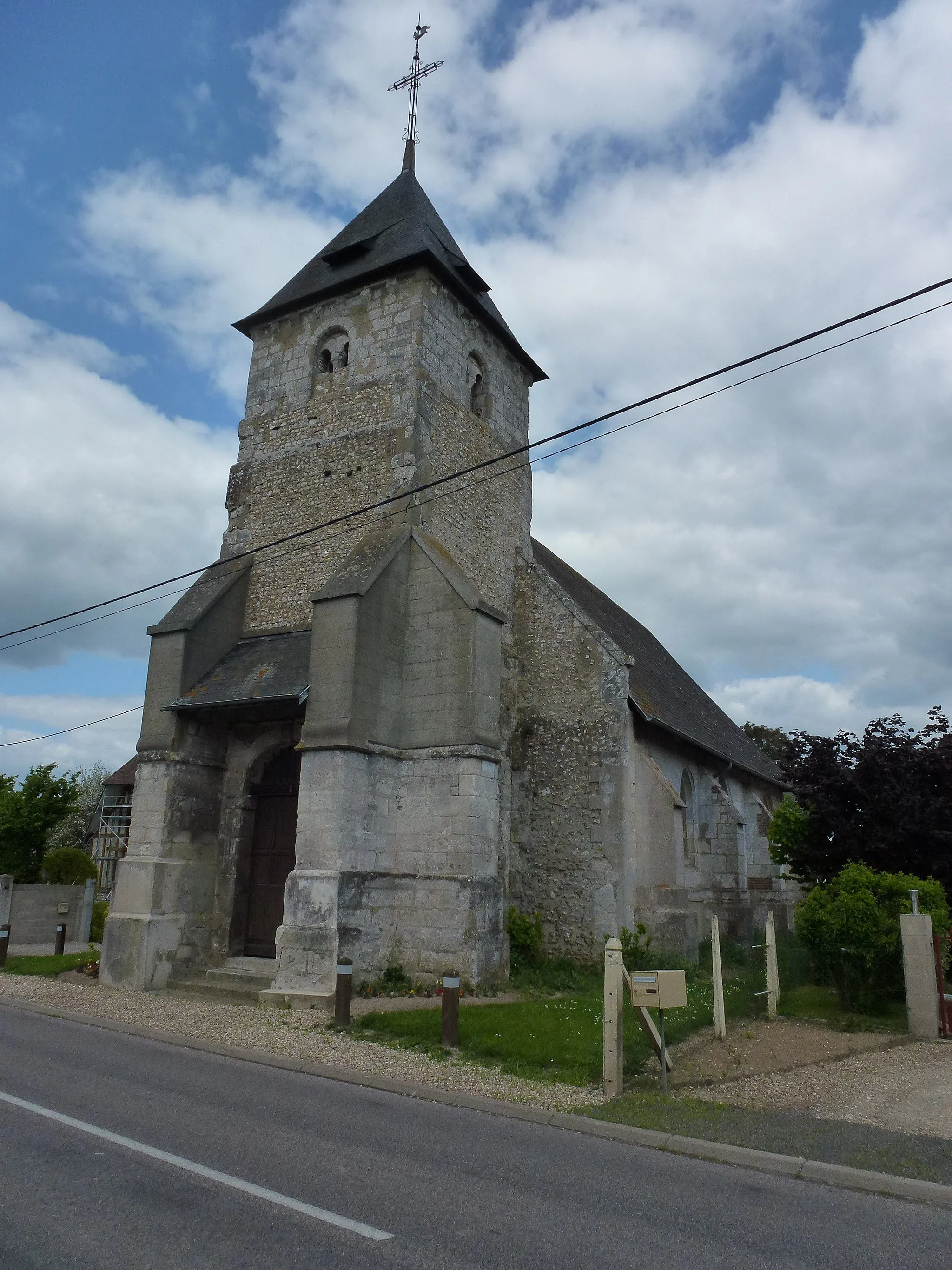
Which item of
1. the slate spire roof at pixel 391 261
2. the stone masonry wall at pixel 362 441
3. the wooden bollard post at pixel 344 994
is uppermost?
the slate spire roof at pixel 391 261

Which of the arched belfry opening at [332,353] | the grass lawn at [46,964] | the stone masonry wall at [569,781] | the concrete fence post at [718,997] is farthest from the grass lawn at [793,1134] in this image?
the arched belfry opening at [332,353]

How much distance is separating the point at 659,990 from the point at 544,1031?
237 cm

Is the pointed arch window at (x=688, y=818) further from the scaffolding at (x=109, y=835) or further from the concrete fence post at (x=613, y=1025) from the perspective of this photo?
the scaffolding at (x=109, y=835)

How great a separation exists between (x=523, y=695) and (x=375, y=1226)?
11.6 m

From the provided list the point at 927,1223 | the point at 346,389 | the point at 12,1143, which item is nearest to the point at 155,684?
the point at 346,389

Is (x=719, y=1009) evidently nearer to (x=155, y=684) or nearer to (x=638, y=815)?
(x=638, y=815)

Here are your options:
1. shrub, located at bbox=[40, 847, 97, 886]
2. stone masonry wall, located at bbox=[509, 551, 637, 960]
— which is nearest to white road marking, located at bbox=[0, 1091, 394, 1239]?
stone masonry wall, located at bbox=[509, 551, 637, 960]

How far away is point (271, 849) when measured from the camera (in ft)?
44.0

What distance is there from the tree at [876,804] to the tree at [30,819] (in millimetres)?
16463

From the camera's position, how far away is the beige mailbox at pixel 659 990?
680 centimetres

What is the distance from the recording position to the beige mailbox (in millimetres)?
6801

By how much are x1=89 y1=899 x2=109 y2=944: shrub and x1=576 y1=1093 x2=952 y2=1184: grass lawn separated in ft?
51.4

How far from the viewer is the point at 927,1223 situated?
438 cm

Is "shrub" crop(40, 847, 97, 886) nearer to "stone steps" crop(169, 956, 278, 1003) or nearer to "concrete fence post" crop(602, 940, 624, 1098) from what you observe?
"stone steps" crop(169, 956, 278, 1003)
